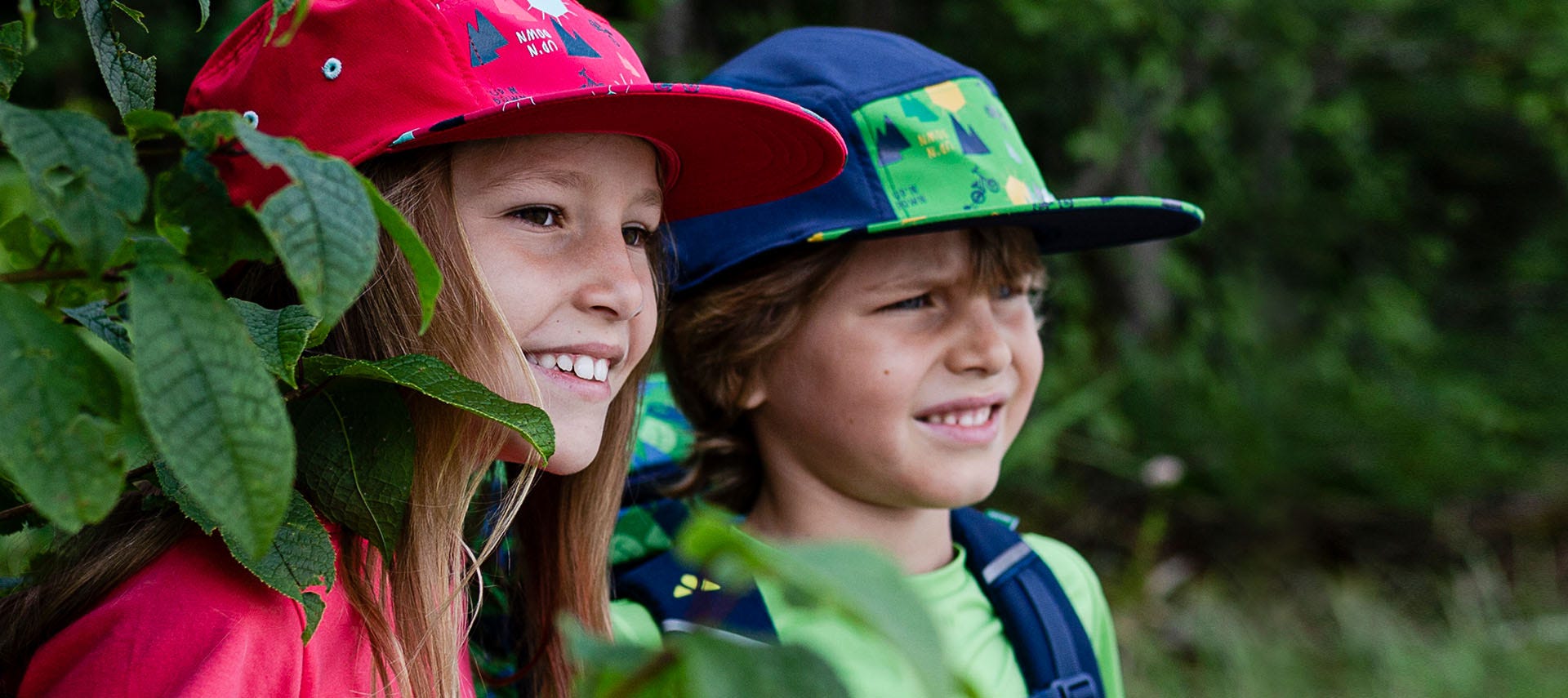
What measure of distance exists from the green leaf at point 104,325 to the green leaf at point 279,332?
0.35ft

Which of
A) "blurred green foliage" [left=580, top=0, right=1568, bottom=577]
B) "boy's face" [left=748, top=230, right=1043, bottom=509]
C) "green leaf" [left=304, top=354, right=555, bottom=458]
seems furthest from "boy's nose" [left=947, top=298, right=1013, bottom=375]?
"blurred green foliage" [left=580, top=0, right=1568, bottom=577]

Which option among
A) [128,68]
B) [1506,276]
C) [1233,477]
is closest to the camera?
[128,68]

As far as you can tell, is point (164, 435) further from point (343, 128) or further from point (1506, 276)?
point (1506, 276)

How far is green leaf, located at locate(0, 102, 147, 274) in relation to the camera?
668 millimetres

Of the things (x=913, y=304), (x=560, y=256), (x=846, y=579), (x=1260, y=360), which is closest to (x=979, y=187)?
(x=913, y=304)

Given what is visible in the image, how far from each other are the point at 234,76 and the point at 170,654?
63 cm

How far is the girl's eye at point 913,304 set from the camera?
6.19 feet

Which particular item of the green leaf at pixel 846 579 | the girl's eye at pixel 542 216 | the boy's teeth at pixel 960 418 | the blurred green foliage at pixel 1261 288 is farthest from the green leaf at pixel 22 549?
the blurred green foliage at pixel 1261 288

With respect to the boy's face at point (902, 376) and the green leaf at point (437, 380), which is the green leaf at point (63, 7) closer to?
the green leaf at point (437, 380)

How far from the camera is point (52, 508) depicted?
2.14ft

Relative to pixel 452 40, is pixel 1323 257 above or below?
below

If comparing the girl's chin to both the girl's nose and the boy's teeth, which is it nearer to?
the girl's nose

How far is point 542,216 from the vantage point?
56.5 inches

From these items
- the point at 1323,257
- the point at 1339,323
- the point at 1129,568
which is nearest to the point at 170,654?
the point at 1129,568
